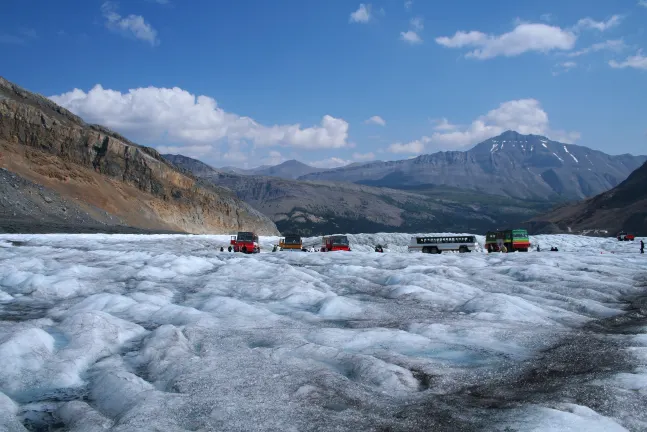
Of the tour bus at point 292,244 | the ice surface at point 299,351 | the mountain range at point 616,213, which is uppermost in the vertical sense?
the mountain range at point 616,213

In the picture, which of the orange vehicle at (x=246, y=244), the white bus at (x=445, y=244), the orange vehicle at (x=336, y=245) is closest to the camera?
the orange vehicle at (x=246, y=244)

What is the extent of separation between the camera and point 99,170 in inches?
3706

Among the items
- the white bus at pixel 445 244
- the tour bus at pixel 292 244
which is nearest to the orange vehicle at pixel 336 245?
the tour bus at pixel 292 244

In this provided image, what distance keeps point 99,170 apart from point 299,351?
93837 millimetres

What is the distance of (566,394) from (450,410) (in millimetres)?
1895

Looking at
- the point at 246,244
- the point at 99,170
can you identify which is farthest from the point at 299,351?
the point at 99,170

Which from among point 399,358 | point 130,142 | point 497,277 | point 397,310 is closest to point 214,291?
point 397,310

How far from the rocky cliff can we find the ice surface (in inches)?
2659

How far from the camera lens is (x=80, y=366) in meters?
9.49

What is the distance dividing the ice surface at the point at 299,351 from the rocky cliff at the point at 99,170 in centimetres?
6754

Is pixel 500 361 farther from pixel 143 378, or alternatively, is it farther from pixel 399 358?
pixel 143 378

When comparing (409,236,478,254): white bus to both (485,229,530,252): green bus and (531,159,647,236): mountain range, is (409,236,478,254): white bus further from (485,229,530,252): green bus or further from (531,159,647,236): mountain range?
(531,159,647,236): mountain range

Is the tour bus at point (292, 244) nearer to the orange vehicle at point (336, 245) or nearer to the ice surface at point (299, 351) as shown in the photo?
the orange vehicle at point (336, 245)

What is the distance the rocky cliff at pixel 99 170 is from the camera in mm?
80562
